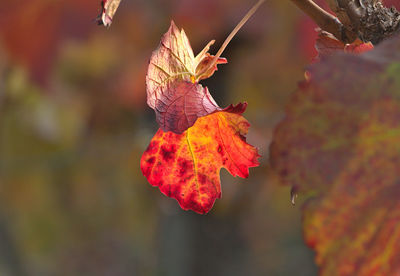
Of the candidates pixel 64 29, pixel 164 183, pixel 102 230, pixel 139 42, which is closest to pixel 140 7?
pixel 139 42

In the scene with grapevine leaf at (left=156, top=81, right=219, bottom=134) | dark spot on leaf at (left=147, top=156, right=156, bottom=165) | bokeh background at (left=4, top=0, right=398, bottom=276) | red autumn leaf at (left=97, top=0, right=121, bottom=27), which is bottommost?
bokeh background at (left=4, top=0, right=398, bottom=276)

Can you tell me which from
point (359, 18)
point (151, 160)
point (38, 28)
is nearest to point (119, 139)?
point (38, 28)

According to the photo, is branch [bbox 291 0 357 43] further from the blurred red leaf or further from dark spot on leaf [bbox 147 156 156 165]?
the blurred red leaf

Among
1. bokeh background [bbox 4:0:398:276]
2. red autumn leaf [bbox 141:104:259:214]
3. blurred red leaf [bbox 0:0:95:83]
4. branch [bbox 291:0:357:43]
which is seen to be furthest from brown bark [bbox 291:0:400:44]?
blurred red leaf [bbox 0:0:95:83]

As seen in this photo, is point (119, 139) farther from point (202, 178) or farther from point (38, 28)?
point (202, 178)

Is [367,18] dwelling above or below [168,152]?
above

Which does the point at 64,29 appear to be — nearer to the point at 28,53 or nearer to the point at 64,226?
the point at 28,53
